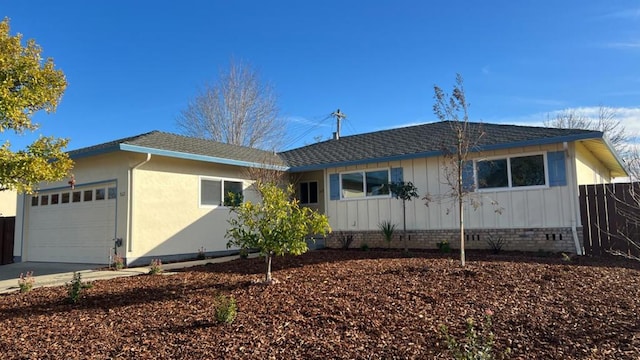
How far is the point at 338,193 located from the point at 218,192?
414 centimetres

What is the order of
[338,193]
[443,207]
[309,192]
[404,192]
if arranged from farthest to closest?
[309,192] < [338,193] < [443,207] < [404,192]

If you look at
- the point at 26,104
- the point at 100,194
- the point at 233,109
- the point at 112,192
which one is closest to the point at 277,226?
A: the point at 26,104

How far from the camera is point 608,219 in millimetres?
10289

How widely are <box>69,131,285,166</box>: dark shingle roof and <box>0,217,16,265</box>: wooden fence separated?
451 centimetres

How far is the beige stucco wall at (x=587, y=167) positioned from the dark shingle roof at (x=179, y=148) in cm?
954

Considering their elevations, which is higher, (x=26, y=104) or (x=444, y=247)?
(x=26, y=104)

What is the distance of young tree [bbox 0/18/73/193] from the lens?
6602 millimetres

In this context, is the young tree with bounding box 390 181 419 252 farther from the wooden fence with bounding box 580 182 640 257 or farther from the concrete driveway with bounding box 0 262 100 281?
the concrete driveway with bounding box 0 262 100 281

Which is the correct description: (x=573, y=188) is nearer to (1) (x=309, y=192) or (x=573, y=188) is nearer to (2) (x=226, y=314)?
(1) (x=309, y=192)

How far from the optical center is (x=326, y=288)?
640cm

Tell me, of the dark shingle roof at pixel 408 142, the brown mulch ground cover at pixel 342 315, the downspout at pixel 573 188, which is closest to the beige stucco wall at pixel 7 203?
the dark shingle roof at pixel 408 142

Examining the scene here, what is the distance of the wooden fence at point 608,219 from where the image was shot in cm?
1006

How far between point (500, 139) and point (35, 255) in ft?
48.9

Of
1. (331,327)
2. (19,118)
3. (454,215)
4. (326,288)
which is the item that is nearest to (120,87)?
(19,118)
